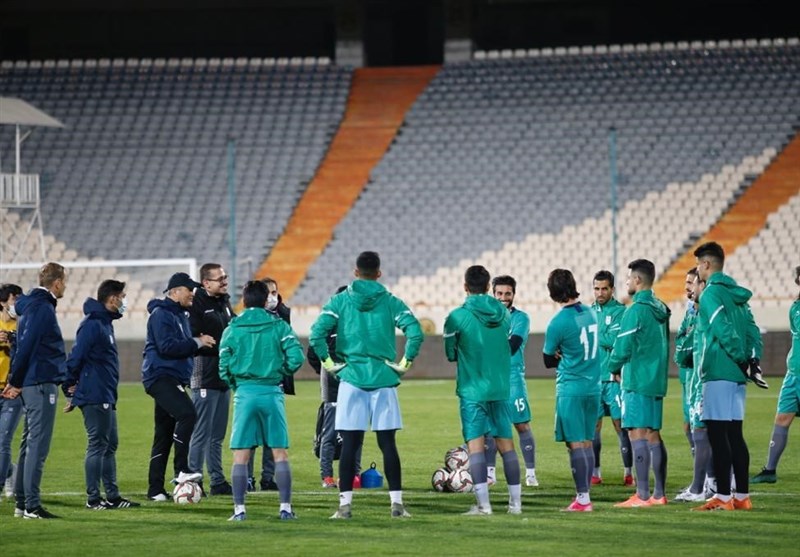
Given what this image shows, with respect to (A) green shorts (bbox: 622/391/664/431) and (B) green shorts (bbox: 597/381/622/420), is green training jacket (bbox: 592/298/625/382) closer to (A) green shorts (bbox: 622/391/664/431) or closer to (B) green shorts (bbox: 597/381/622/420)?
(B) green shorts (bbox: 597/381/622/420)

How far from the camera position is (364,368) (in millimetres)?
11867

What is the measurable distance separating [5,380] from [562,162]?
2751 cm

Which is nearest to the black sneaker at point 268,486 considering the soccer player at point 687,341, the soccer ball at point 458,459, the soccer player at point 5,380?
the soccer ball at point 458,459

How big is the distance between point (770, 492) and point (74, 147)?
32456mm

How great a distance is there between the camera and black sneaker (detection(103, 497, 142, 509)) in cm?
1288

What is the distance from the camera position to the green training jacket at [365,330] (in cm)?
1185

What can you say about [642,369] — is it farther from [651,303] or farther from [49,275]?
[49,275]

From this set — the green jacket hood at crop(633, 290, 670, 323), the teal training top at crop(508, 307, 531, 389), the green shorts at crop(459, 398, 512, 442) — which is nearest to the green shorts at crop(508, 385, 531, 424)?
the teal training top at crop(508, 307, 531, 389)

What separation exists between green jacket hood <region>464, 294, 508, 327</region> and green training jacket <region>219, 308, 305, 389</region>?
1.46 metres

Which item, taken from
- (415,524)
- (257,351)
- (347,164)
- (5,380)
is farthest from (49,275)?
(347,164)

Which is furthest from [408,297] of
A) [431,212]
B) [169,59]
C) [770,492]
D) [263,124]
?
[770,492]

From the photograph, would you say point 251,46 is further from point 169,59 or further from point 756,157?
point 756,157

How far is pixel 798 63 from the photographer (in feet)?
137

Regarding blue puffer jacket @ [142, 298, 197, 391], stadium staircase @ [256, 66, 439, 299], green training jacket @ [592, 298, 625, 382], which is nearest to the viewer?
blue puffer jacket @ [142, 298, 197, 391]
